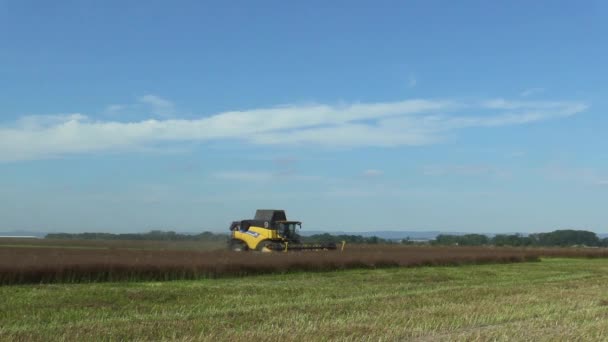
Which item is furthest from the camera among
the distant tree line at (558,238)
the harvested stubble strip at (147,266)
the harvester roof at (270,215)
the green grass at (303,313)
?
the distant tree line at (558,238)

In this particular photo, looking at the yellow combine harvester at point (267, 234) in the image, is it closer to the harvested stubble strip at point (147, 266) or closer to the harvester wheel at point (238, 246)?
the harvester wheel at point (238, 246)

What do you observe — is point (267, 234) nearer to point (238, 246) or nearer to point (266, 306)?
point (238, 246)

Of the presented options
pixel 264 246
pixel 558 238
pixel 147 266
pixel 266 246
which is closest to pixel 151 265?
pixel 147 266

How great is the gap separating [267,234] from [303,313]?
2448cm

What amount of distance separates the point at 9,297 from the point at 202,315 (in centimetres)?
551

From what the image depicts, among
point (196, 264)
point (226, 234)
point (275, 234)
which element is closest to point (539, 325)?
point (196, 264)

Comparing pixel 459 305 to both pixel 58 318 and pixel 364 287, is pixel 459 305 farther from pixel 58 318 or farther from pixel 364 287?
pixel 58 318

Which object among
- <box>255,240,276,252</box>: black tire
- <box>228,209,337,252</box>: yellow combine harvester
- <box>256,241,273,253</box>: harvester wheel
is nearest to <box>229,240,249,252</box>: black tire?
<box>228,209,337,252</box>: yellow combine harvester

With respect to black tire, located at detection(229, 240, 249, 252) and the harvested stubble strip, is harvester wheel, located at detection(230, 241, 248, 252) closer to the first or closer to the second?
black tire, located at detection(229, 240, 249, 252)

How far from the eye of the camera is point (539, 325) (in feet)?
36.3

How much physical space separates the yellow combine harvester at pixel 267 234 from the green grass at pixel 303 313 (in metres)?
17.3

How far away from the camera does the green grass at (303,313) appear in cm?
990

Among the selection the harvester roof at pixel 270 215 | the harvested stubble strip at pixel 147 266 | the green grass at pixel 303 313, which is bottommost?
the green grass at pixel 303 313

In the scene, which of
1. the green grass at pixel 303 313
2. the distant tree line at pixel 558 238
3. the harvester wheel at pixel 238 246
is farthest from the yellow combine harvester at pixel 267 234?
the distant tree line at pixel 558 238
